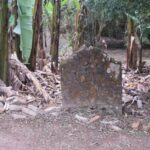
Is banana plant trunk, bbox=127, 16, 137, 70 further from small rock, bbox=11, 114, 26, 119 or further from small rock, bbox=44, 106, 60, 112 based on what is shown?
small rock, bbox=11, 114, 26, 119

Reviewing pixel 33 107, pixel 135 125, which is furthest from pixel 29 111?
pixel 135 125

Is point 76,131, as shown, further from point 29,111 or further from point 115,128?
point 29,111

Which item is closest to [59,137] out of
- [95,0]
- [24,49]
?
[24,49]

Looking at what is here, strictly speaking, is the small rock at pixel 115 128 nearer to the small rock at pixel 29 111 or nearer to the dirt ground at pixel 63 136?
the dirt ground at pixel 63 136

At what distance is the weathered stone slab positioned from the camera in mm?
5160

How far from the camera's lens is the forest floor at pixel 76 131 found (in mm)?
4176

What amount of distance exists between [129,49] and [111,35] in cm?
967

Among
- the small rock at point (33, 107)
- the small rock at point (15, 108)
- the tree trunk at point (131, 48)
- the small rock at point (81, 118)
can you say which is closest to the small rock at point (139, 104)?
the small rock at point (81, 118)

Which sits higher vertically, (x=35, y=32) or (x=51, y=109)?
(x=35, y=32)

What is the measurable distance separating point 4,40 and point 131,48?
5.51 metres

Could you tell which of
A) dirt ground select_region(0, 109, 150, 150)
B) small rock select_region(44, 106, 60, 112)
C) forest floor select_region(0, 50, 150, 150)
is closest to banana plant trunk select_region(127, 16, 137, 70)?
forest floor select_region(0, 50, 150, 150)

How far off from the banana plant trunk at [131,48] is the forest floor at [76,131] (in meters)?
5.64

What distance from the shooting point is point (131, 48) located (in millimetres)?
10938

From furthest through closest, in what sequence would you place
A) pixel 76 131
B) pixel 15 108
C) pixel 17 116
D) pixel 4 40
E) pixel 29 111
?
pixel 4 40 < pixel 15 108 < pixel 29 111 < pixel 17 116 < pixel 76 131
